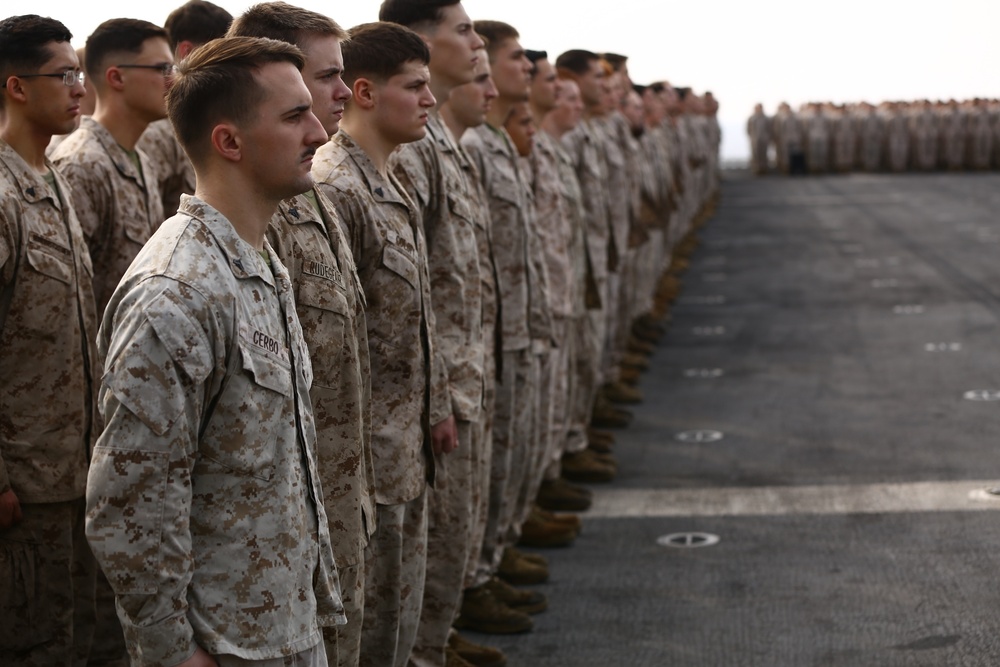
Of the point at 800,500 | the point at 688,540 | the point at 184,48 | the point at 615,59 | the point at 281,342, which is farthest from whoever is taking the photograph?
the point at 615,59

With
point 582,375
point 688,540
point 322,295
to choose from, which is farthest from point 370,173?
point 582,375

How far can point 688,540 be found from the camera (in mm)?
5637

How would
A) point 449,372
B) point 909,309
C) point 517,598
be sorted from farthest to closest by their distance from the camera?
point 909,309 < point 517,598 < point 449,372

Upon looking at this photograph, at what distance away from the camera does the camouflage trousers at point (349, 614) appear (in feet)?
9.68

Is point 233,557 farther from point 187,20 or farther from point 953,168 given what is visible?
point 953,168

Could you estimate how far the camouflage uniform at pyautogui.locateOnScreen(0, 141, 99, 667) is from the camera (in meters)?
3.36

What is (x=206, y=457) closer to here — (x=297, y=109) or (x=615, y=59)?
(x=297, y=109)

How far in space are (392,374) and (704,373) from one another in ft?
19.9

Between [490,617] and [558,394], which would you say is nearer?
[490,617]

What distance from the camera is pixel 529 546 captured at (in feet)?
18.7

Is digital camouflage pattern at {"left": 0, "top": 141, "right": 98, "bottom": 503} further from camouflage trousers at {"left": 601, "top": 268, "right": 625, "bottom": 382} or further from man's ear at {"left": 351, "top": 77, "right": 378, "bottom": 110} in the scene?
camouflage trousers at {"left": 601, "top": 268, "right": 625, "bottom": 382}

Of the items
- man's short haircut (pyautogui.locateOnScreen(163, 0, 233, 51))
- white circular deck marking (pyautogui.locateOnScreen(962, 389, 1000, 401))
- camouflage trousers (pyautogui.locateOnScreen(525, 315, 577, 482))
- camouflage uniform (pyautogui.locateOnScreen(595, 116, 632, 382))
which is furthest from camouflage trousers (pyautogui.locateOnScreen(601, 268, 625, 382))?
man's short haircut (pyautogui.locateOnScreen(163, 0, 233, 51))

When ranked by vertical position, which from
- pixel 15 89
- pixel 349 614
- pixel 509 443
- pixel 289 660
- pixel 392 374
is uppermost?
pixel 15 89

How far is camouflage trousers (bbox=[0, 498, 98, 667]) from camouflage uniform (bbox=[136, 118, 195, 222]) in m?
1.88
